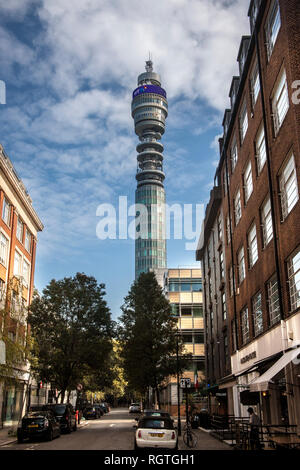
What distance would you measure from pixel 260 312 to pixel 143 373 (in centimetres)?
2008

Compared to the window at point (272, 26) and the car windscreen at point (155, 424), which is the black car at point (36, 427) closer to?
the car windscreen at point (155, 424)

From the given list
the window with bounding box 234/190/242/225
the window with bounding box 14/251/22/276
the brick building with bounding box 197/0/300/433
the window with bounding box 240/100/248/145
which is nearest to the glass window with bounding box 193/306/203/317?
the window with bounding box 14/251/22/276

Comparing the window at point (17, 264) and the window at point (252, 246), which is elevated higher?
the window at point (17, 264)

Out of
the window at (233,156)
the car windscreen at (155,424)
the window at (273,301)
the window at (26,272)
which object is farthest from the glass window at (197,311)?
the car windscreen at (155,424)

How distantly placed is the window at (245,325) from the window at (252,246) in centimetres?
348

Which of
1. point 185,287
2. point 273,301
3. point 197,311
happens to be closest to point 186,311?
point 197,311

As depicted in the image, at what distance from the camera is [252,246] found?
1066 inches

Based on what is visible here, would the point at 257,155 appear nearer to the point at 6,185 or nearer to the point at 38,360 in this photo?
the point at 6,185

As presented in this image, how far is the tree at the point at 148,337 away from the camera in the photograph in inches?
1686

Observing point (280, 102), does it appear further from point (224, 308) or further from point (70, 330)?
point (70, 330)

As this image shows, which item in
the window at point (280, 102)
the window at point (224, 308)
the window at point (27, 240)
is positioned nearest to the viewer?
the window at point (280, 102)

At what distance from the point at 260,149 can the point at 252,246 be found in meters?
5.39

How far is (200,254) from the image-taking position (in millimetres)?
53812
